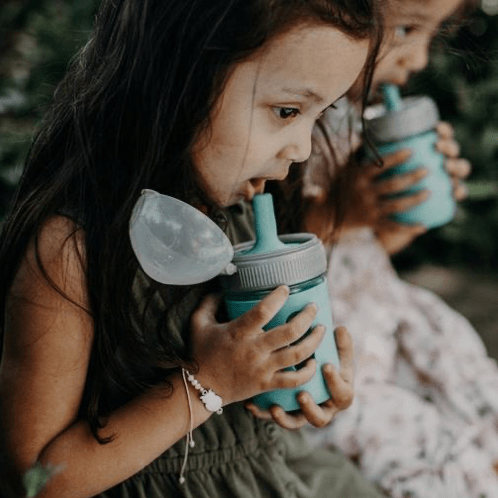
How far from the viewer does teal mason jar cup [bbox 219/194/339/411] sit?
101 centimetres

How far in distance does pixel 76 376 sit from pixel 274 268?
0.34 m

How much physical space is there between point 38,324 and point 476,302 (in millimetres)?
2310

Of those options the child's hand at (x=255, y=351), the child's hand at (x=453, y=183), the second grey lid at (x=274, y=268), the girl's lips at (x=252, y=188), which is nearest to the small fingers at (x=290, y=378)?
the child's hand at (x=255, y=351)

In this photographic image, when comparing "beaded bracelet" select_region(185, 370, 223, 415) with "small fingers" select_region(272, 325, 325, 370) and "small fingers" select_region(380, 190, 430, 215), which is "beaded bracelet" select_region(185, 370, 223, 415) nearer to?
"small fingers" select_region(272, 325, 325, 370)

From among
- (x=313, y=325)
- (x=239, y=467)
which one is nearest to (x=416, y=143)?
(x=313, y=325)

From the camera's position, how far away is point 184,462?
1174 mm

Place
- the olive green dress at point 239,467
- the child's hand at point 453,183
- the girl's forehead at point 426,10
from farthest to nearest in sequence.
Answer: the child's hand at point 453,183 → the girl's forehead at point 426,10 → the olive green dress at point 239,467

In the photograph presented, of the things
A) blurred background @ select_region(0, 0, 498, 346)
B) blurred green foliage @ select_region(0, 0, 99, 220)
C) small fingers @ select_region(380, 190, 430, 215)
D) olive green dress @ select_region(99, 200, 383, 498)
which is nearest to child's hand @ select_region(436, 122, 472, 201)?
small fingers @ select_region(380, 190, 430, 215)

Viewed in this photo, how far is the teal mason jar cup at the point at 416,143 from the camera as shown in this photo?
154 cm

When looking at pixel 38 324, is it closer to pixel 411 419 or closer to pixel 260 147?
pixel 260 147

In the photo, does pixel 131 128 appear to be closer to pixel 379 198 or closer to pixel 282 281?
pixel 282 281

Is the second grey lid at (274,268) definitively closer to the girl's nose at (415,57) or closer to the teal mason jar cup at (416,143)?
the teal mason jar cup at (416,143)

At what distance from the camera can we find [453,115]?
3.11m

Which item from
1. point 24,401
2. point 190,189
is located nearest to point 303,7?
point 190,189
